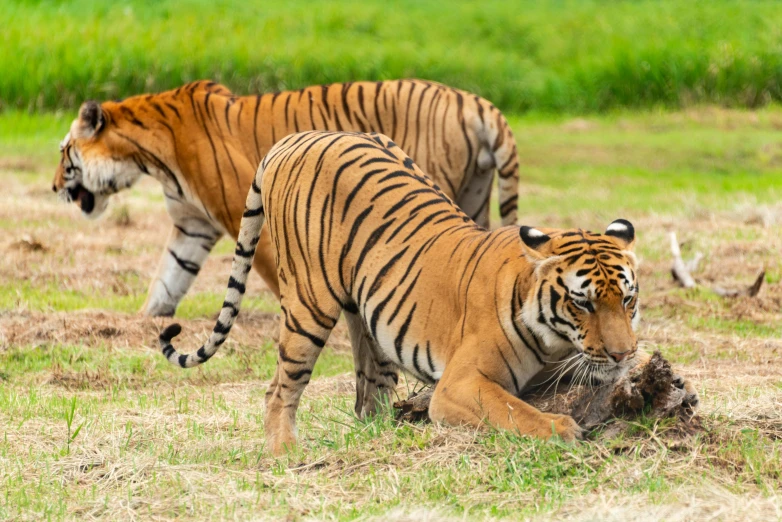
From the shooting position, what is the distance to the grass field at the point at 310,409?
12.8ft

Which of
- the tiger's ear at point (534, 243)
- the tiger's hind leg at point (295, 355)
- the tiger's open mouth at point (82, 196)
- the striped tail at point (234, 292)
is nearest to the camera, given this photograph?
the tiger's ear at point (534, 243)

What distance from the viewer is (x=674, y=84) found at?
1695cm

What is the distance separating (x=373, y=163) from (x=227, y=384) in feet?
6.17

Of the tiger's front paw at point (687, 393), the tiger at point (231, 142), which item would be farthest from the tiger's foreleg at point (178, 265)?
the tiger's front paw at point (687, 393)

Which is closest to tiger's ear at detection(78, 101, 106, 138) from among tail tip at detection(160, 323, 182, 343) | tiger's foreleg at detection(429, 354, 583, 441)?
tail tip at detection(160, 323, 182, 343)

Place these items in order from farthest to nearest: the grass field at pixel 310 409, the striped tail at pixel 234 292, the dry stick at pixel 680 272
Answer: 1. the dry stick at pixel 680 272
2. the striped tail at pixel 234 292
3. the grass field at pixel 310 409

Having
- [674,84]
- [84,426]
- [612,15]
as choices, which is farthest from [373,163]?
[612,15]

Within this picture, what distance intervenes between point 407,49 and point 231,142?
11.0 meters

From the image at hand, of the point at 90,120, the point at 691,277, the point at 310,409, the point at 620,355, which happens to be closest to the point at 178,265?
the point at 90,120

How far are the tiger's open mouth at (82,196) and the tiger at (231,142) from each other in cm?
12

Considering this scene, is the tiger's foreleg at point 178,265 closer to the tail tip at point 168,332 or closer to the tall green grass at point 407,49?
the tail tip at point 168,332

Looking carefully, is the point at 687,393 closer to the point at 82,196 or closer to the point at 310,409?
the point at 310,409

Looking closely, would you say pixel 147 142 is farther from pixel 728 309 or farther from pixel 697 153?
pixel 697 153

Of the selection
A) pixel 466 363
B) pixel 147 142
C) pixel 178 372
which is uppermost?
pixel 147 142
